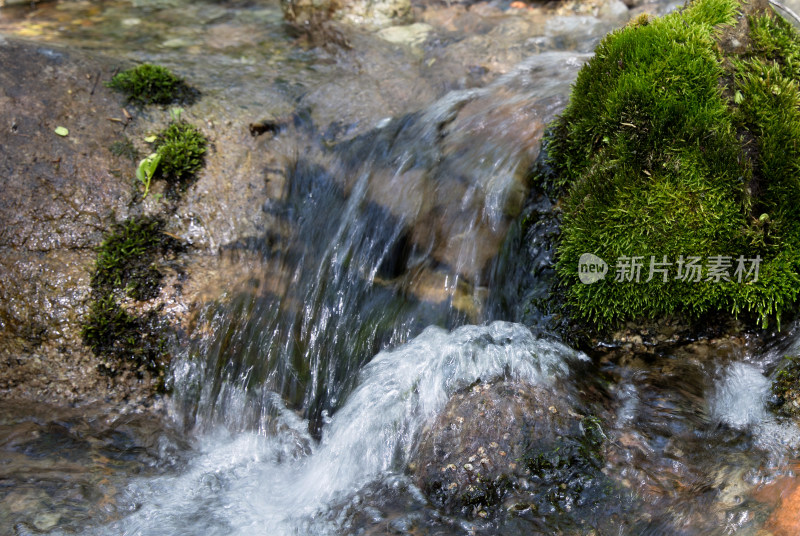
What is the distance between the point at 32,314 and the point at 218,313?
1.35 metres

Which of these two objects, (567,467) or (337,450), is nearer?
(567,467)

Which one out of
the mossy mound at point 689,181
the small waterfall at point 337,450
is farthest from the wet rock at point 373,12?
the small waterfall at point 337,450

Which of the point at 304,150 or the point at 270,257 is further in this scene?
the point at 304,150

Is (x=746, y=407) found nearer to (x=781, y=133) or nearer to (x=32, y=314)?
(x=781, y=133)

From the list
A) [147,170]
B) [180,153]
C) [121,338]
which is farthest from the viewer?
[180,153]

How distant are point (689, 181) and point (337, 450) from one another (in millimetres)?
2697

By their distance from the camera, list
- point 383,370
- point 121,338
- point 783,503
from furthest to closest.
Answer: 1. point 121,338
2. point 383,370
3. point 783,503

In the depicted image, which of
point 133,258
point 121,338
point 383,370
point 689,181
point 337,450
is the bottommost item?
point 337,450

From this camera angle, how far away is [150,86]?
5789 mm

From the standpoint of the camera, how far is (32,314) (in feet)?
15.5

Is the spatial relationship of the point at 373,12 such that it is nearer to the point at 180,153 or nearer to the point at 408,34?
the point at 408,34

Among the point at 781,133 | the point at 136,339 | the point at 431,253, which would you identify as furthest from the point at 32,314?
the point at 781,133

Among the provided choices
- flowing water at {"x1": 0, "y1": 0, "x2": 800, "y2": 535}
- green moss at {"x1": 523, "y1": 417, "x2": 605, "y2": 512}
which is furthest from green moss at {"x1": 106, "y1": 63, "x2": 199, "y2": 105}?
green moss at {"x1": 523, "y1": 417, "x2": 605, "y2": 512}

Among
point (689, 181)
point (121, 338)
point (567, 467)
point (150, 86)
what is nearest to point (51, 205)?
point (121, 338)
